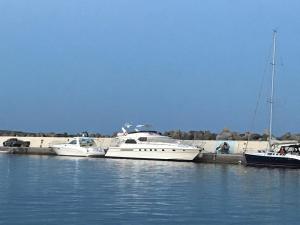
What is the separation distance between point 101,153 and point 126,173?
26.1 meters

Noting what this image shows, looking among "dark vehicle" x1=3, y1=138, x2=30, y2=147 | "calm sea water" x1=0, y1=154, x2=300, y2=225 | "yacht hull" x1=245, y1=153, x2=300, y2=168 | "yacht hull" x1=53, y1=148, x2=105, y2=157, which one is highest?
"dark vehicle" x1=3, y1=138, x2=30, y2=147

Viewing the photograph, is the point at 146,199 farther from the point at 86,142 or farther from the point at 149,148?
the point at 86,142

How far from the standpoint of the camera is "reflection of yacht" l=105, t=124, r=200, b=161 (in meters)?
61.2

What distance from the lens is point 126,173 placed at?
43281 mm

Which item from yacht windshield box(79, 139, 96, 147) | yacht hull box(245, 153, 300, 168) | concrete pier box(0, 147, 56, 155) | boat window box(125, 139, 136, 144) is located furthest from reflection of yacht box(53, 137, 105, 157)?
yacht hull box(245, 153, 300, 168)

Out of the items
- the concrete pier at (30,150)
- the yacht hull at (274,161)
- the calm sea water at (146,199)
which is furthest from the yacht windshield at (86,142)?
the calm sea water at (146,199)

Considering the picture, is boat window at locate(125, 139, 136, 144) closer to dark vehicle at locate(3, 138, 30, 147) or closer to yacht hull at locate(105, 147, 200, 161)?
yacht hull at locate(105, 147, 200, 161)

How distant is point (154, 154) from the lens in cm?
6291

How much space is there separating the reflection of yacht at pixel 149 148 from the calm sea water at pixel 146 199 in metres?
20.5

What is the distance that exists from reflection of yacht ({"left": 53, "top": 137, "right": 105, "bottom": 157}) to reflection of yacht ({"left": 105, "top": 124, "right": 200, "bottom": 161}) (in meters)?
1.99

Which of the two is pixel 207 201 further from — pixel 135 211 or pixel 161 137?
pixel 161 137

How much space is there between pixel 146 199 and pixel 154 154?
35773 millimetres

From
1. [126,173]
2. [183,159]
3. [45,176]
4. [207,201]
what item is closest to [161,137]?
[183,159]

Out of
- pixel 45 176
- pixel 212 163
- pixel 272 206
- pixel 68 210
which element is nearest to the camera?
pixel 68 210
